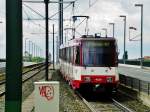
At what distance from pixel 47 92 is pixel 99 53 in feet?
59.0

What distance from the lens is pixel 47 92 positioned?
9812 mm

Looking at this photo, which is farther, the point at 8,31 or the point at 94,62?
the point at 94,62

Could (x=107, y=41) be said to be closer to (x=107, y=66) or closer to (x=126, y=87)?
(x=107, y=66)

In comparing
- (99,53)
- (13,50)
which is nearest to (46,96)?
(13,50)

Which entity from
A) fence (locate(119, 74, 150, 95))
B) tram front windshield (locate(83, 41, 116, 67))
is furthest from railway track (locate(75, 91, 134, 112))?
tram front windshield (locate(83, 41, 116, 67))

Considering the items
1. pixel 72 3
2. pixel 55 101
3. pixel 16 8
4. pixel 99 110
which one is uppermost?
pixel 72 3

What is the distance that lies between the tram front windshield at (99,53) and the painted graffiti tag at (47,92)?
1775cm

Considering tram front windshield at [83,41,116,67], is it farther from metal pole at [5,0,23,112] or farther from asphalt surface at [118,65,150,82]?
asphalt surface at [118,65,150,82]

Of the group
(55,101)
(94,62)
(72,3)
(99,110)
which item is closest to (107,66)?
(94,62)

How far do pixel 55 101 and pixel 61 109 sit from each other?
12.5 m

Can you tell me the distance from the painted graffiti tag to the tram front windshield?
17.7 metres

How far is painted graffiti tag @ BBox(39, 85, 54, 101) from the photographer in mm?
9711

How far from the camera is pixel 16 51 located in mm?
8516

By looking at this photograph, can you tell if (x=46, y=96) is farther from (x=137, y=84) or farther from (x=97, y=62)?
(x=137, y=84)
